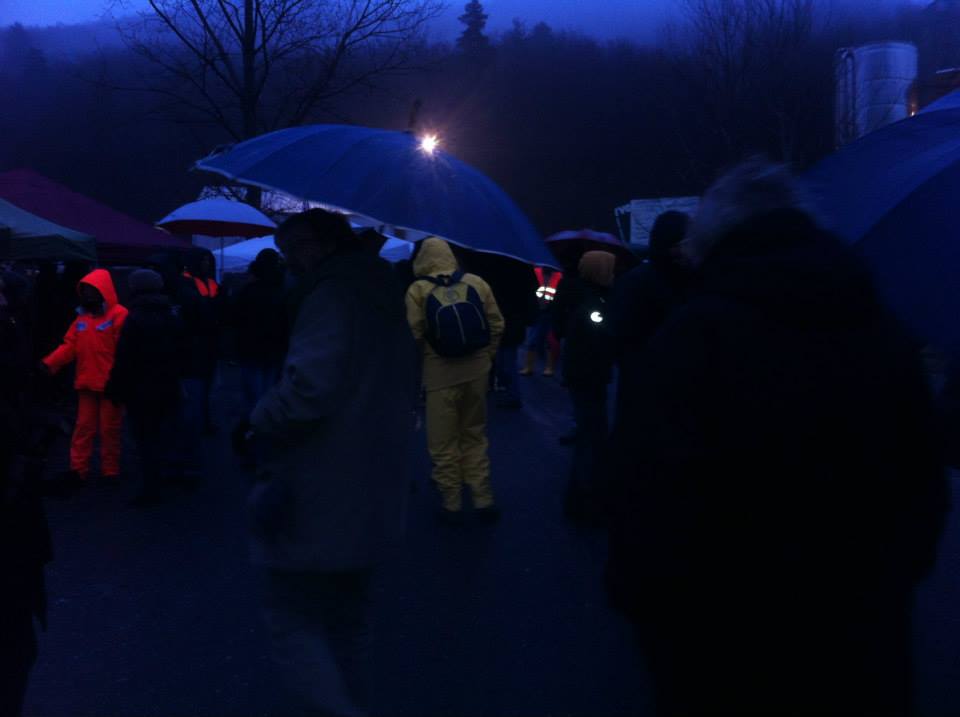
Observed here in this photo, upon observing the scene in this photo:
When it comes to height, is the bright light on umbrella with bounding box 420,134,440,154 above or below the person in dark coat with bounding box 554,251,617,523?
above

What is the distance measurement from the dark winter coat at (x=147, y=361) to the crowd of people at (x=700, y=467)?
3500mm

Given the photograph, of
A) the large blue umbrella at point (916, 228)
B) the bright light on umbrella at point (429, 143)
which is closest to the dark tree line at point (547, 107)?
the bright light on umbrella at point (429, 143)

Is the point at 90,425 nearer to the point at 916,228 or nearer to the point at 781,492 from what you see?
the point at 916,228

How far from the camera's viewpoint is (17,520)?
2.59 meters

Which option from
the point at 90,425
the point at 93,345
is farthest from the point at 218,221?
the point at 90,425

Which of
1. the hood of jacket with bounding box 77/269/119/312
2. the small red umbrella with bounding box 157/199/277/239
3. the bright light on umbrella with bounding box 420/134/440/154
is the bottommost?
the hood of jacket with bounding box 77/269/119/312

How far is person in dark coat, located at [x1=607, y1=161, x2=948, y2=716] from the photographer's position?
5.98 ft

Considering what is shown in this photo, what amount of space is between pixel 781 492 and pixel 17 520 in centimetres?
201

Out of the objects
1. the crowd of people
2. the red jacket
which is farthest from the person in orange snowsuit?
the crowd of people

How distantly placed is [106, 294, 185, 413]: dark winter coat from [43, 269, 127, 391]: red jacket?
0.33 metres

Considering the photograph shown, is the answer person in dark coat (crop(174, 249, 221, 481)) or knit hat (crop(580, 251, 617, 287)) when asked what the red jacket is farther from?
knit hat (crop(580, 251, 617, 287))

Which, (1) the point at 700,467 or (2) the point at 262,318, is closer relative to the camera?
(1) the point at 700,467

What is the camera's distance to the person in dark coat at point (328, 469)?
280 centimetres

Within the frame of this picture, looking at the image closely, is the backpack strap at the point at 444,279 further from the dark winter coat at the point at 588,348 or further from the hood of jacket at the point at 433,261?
the dark winter coat at the point at 588,348
